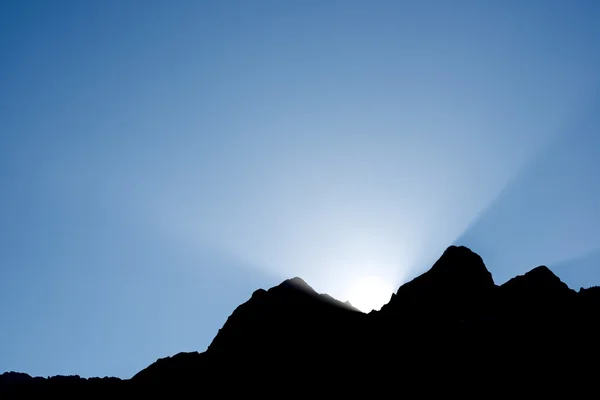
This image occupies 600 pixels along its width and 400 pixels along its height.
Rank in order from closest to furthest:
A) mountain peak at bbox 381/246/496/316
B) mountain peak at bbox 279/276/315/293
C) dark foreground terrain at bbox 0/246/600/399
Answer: dark foreground terrain at bbox 0/246/600/399 → mountain peak at bbox 381/246/496/316 → mountain peak at bbox 279/276/315/293

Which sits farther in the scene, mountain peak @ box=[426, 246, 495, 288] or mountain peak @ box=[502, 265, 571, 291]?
mountain peak @ box=[426, 246, 495, 288]

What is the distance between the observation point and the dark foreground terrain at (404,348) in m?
28.2

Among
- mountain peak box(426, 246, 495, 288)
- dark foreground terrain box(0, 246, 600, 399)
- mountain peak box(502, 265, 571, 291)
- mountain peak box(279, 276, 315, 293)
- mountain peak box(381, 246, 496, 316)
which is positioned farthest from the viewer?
mountain peak box(279, 276, 315, 293)

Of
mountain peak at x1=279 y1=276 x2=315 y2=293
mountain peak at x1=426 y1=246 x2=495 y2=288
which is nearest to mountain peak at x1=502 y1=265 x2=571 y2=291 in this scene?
mountain peak at x1=426 y1=246 x2=495 y2=288

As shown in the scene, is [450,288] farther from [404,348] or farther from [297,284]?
[297,284]

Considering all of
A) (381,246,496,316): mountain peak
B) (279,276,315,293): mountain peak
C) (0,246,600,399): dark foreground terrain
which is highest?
(279,276,315,293): mountain peak

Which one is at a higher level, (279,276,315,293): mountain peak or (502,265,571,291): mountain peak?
(279,276,315,293): mountain peak

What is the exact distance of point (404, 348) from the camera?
33219mm

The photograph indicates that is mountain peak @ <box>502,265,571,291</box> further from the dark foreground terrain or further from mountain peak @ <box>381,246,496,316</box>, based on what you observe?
mountain peak @ <box>381,246,496,316</box>

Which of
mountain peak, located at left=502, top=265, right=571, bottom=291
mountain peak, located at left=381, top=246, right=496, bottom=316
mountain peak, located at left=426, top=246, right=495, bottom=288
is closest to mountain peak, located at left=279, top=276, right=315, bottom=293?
mountain peak, located at left=381, top=246, right=496, bottom=316

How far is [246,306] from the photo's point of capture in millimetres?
48312

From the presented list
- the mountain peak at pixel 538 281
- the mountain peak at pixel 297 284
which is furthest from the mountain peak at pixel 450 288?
the mountain peak at pixel 297 284

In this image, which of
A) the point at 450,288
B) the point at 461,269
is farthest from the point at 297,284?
the point at 461,269

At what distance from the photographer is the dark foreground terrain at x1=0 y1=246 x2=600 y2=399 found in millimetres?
28156
